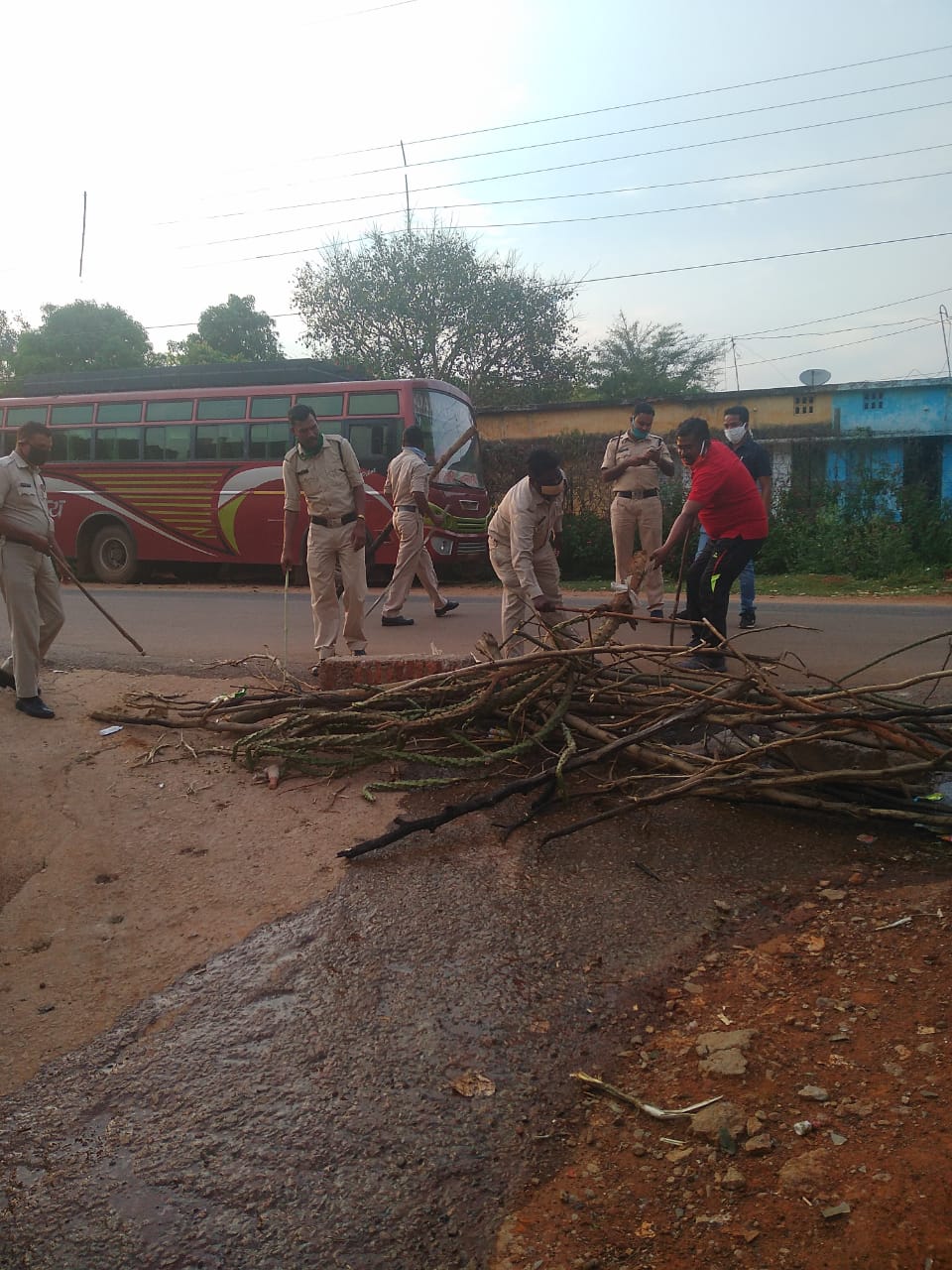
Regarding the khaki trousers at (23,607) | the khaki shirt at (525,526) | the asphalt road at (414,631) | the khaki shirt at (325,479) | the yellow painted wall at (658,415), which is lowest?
the asphalt road at (414,631)

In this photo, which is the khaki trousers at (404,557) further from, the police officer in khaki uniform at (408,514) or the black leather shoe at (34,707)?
the black leather shoe at (34,707)

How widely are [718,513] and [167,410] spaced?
10.8m

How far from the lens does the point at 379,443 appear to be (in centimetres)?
1302

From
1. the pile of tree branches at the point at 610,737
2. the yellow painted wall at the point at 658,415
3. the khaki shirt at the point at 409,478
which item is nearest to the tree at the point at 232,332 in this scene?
the yellow painted wall at the point at 658,415

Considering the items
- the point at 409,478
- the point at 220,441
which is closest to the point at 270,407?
the point at 220,441

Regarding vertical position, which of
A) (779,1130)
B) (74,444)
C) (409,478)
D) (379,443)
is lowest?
(779,1130)

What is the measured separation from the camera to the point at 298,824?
3.83 meters

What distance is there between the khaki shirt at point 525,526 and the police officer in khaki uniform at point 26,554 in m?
2.59

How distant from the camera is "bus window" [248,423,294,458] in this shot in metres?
13.7

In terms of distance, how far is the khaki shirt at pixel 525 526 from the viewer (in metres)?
5.33

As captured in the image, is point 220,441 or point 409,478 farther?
point 220,441

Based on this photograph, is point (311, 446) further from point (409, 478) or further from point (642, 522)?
point (642, 522)

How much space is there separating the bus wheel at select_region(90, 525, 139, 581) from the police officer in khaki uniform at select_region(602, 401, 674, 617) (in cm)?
958

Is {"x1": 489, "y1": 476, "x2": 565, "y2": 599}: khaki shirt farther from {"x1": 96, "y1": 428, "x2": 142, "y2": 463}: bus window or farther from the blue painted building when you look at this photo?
the blue painted building
